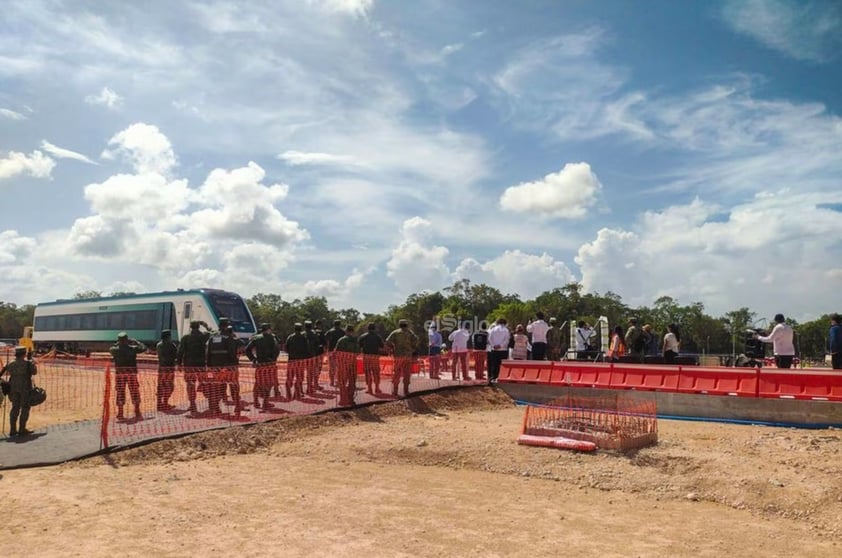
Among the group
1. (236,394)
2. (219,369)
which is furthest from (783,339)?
(219,369)

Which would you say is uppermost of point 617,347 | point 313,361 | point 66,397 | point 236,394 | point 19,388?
point 617,347

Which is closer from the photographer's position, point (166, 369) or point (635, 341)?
point (166, 369)

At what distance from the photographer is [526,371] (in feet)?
59.9

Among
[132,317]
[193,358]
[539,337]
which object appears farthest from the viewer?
[132,317]

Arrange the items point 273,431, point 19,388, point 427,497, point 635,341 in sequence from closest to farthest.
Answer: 1. point 427,497
2. point 19,388
3. point 273,431
4. point 635,341

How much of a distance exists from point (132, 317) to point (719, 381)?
2852cm

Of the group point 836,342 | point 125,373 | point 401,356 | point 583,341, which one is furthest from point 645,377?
point 125,373

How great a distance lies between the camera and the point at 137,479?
29.8 feet

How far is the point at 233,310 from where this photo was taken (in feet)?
99.4

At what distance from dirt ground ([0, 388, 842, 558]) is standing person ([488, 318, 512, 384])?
6.22 metres

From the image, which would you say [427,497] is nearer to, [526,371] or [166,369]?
[166,369]

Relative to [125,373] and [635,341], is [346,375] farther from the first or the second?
[635,341]

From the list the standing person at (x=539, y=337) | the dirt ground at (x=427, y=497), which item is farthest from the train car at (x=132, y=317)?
the dirt ground at (x=427, y=497)

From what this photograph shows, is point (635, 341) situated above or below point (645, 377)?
above
